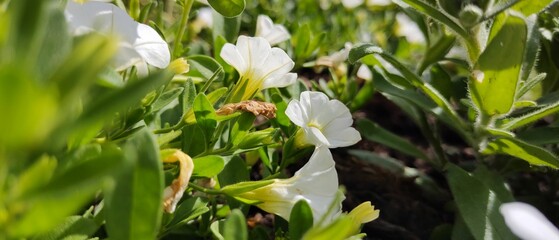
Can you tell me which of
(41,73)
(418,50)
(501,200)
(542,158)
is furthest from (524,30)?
(418,50)

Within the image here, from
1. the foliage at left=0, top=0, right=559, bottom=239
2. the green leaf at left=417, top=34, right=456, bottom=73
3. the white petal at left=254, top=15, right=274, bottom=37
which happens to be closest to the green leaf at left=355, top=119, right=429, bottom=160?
the foliage at left=0, top=0, right=559, bottom=239

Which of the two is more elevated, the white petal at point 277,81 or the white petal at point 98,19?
the white petal at point 98,19

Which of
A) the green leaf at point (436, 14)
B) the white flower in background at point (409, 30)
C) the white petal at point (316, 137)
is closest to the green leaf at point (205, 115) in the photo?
the white petal at point (316, 137)

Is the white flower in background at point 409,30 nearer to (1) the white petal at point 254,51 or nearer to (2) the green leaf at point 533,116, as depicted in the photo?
(2) the green leaf at point 533,116

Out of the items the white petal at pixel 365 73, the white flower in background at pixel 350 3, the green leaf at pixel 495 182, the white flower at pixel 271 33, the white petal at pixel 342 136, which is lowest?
the white flower in background at pixel 350 3

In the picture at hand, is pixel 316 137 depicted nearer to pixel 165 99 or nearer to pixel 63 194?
pixel 165 99

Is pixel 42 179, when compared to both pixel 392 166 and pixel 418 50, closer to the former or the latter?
pixel 392 166
